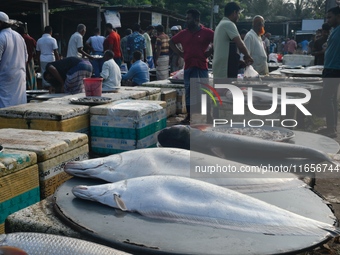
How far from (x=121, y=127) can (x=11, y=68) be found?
6.72ft

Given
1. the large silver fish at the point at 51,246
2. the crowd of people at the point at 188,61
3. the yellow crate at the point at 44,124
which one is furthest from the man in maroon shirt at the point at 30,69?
the large silver fish at the point at 51,246

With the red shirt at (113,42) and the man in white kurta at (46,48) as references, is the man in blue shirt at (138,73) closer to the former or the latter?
the man in white kurta at (46,48)

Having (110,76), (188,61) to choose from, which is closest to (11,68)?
(110,76)

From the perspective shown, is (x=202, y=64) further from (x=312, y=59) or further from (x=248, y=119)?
(x=312, y=59)

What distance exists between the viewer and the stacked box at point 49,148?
10.5ft

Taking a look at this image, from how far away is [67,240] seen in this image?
174cm

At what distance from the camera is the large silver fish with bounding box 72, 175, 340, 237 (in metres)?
2.04

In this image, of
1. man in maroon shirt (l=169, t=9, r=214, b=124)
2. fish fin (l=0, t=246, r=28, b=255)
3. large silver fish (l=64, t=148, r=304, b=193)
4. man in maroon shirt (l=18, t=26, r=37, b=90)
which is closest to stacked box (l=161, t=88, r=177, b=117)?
man in maroon shirt (l=169, t=9, r=214, b=124)

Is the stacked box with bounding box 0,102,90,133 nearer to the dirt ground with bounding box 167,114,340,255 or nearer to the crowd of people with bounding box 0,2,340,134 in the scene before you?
the crowd of people with bounding box 0,2,340,134

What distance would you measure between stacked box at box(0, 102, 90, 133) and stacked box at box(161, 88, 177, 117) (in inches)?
121

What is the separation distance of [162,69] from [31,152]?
30.0ft

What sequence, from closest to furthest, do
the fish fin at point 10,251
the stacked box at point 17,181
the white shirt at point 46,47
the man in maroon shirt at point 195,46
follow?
the fish fin at point 10,251 → the stacked box at point 17,181 → the man in maroon shirt at point 195,46 → the white shirt at point 46,47

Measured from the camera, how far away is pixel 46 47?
1045cm

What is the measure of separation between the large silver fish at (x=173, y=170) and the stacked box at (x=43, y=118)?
1920 mm
